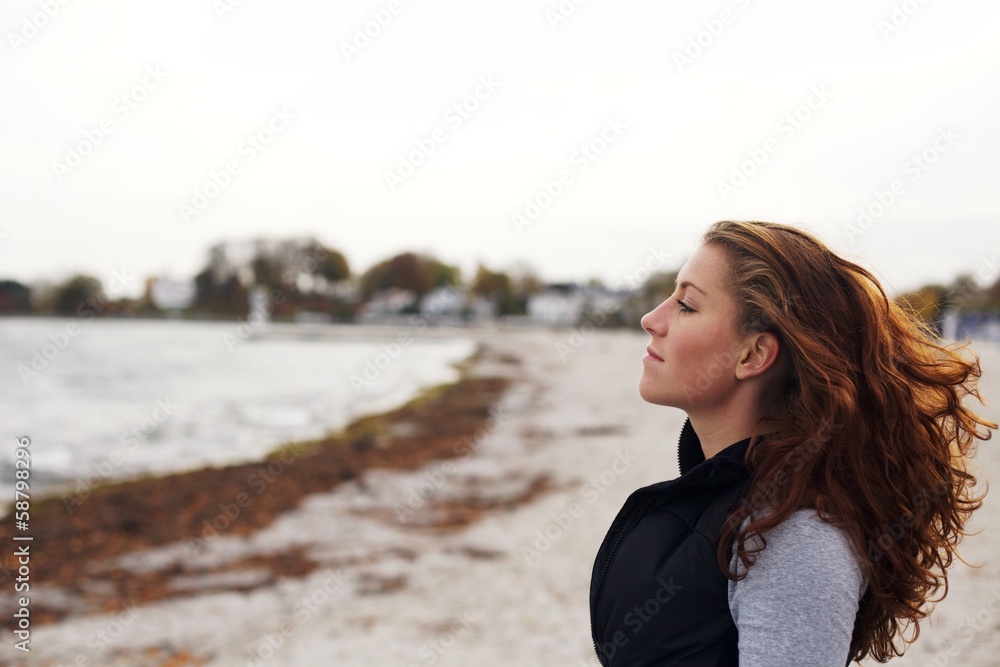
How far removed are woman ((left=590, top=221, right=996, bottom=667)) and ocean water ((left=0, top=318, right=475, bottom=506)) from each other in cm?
1272

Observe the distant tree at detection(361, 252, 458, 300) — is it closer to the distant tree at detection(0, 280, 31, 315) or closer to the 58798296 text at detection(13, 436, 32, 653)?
the distant tree at detection(0, 280, 31, 315)

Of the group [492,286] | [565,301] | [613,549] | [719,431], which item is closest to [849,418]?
[719,431]

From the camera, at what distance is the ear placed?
1.64 m

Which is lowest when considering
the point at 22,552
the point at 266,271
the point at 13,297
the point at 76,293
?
the point at 13,297

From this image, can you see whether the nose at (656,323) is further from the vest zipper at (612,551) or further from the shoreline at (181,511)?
the shoreline at (181,511)

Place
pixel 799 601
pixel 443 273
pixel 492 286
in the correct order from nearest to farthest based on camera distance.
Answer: pixel 799 601, pixel 492 286, pixel 443 273

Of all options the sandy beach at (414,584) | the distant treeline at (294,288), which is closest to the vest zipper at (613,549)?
the sandy beach at (414,584)

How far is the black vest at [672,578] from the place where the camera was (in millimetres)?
1489

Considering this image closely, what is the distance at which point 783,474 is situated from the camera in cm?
151

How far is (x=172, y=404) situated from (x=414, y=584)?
24184 mm

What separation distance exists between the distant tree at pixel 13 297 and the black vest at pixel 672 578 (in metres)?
111

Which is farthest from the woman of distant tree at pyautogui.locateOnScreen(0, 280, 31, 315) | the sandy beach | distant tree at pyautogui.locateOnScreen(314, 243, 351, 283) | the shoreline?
distant tree at pyautogui.locateOnScreen(314, 243, 351, 283)

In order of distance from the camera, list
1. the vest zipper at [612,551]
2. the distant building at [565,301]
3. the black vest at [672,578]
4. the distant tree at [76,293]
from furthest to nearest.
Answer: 1. the distant building at [565,301]
2. the distant tree at [76,293]
3. the vest zipper at [612,551]
4. the black vest at [672,578]

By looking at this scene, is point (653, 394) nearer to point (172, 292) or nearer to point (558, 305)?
point (558, 305)
